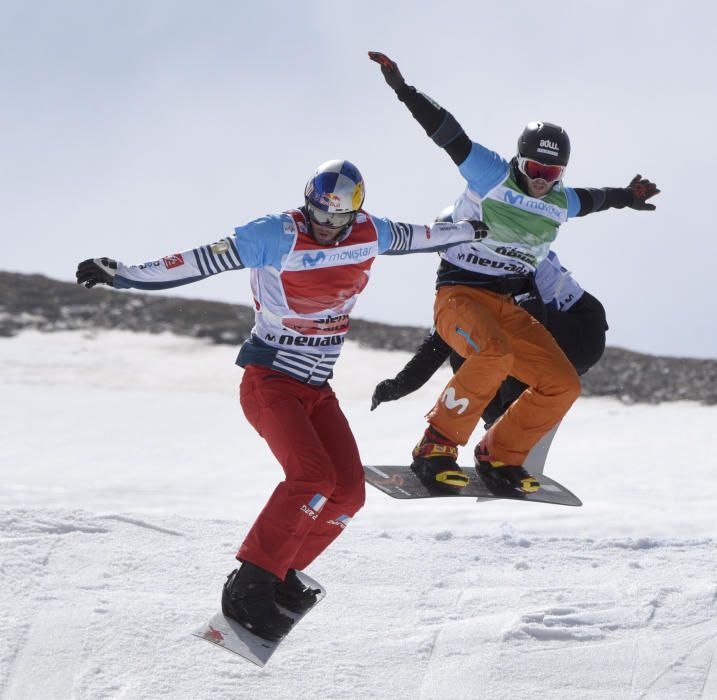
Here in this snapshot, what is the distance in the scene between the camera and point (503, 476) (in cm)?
780

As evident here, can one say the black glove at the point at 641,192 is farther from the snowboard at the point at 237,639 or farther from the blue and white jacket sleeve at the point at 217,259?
the snowboard at the point at 237,639

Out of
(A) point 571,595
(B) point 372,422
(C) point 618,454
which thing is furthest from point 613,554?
(B) point 372,422

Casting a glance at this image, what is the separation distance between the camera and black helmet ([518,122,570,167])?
7.55 metres

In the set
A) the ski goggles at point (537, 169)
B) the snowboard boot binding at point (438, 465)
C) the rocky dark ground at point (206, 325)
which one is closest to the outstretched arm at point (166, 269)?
the snowboard boot binding at point (438, 465)

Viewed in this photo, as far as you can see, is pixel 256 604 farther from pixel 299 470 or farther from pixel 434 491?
pixel 434 491

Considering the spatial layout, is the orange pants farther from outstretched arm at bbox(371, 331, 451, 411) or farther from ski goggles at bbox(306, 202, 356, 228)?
ski goggles at bbox(306, 202, 356, 228)

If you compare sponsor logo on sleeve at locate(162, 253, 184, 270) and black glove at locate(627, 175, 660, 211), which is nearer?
sponsor logo on sleeve at locate(162, 253, 184, 270)

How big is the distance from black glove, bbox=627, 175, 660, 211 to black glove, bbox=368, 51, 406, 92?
2.07 metres

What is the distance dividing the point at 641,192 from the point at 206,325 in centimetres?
1514

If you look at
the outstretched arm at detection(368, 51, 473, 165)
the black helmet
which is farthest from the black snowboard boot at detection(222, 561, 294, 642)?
the black helmet

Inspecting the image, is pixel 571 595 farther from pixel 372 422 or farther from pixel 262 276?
pixel 372 422

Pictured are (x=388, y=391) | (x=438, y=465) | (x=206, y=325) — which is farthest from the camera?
(x=206, y=325)

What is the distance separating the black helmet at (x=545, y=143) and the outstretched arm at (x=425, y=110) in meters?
0.51

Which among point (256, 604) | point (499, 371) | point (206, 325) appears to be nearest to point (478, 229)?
point (499, 371)
